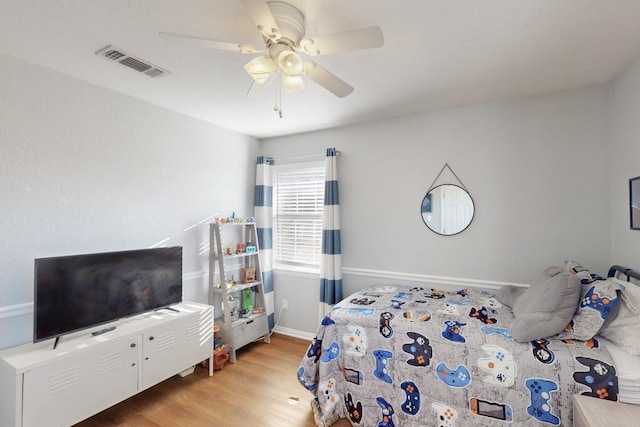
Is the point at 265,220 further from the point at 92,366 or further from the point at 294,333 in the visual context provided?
the point at 92,366

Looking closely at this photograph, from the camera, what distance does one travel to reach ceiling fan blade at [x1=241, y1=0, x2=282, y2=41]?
1.14 m

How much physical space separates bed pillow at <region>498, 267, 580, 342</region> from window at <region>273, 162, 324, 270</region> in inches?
88.4

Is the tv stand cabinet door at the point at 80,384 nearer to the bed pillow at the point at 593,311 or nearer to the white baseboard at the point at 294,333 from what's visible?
the white baseboard at the point at 294,333

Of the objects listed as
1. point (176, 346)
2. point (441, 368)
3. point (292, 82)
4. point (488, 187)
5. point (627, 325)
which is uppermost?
point (292, 82)

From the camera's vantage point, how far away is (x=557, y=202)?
2467 millimetres

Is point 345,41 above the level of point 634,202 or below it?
above

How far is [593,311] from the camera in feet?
5.43

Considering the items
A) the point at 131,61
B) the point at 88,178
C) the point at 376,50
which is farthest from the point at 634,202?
the point at 88,178

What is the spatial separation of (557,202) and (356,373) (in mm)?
2150

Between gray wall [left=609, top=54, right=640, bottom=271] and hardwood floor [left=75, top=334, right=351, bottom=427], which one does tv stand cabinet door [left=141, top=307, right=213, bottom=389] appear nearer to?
hardwood floor [left=75, top=334, right=351, bottom=427]

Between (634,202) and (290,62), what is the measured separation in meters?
2.41

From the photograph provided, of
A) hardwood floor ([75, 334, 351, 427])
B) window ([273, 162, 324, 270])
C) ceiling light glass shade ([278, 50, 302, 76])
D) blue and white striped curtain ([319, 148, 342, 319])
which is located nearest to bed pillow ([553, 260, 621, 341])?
hardwood floor ([75, 334, 351, 427])

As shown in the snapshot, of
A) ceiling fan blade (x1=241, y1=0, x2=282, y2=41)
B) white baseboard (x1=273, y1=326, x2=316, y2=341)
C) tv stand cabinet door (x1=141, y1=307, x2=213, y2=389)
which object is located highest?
ceiling fan blade (x1=241, y1=0, x2=282, y2=41)

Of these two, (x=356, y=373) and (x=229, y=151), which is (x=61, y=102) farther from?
(x=356, y=373)
